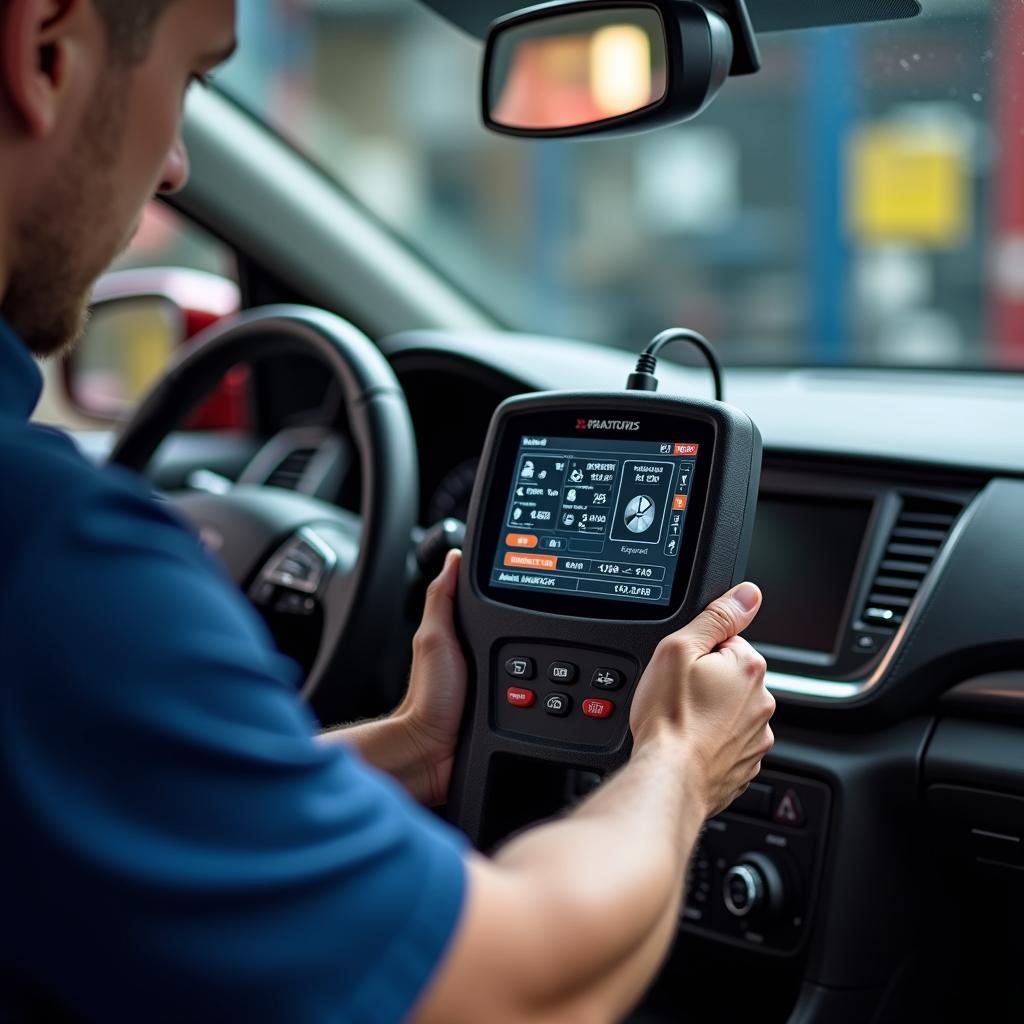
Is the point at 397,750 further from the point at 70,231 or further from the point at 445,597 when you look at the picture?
the point at 70,231

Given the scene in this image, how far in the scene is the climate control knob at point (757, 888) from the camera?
1624 mm

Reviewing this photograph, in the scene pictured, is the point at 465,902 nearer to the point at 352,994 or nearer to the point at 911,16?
the point at 352,994

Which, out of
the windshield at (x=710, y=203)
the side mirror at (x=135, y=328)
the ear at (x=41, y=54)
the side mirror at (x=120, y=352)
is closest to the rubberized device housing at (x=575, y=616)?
the ear at (x=41, y=54)

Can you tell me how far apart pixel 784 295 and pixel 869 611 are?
5981 mm

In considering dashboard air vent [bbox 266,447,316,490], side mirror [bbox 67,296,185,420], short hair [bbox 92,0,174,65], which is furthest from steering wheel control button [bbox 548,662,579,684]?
side mirror [bbox 67,296,185,420]

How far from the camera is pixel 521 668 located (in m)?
1.28

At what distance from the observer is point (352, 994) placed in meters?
0.71

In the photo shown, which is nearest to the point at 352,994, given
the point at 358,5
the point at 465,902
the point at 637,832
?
the point at 465,902

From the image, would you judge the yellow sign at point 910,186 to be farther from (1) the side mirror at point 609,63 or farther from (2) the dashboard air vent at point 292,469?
(1) the side mirror at point 609,63

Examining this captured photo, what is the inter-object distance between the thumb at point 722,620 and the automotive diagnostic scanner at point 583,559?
0.9 inches

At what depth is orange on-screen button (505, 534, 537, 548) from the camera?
51.6 inches

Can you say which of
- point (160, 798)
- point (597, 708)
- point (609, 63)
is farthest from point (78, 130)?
point (609, 63)

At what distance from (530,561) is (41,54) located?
638 millimetres

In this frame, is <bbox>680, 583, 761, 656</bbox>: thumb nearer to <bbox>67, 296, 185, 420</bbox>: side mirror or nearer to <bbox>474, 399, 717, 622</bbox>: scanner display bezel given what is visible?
<bbox>474, 399, 717, 622</bbox>: scanner display bezel
